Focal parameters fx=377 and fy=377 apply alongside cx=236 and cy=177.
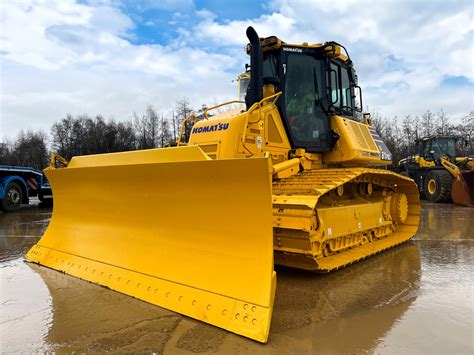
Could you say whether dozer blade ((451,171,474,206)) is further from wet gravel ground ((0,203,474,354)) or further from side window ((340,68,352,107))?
wet gravel ground ((0,203,474,354))

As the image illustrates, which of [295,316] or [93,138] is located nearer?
[295,316]

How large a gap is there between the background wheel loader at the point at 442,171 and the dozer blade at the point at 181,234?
11598 mm

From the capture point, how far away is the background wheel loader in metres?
12.7

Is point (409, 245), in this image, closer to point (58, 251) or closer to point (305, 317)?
point (305, 317)

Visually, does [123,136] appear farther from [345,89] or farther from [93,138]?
[345,89]

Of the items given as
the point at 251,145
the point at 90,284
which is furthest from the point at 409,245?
the point at 90,284

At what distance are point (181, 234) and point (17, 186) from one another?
40.5ft

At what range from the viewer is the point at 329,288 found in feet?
Answer: 12.8

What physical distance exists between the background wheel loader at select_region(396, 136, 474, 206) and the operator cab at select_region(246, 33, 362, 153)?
8.92 meters

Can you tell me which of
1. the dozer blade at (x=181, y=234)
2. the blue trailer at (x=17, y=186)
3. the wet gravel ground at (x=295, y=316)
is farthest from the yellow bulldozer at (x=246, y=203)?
the blue trailer at (x=17, y=186)

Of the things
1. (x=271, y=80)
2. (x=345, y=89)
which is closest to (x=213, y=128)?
(x=271, y=80)

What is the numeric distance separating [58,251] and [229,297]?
2925 mm

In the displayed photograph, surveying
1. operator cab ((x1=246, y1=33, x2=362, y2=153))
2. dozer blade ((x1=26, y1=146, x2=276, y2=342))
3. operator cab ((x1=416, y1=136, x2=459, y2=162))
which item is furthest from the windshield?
operator cab ((x1=416, y1=136, x2=459, y2=162))

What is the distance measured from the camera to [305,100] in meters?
5.37
